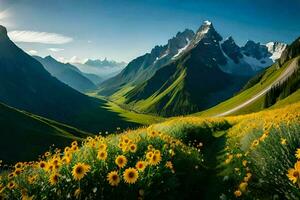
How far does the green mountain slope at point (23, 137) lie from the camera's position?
3120 inches

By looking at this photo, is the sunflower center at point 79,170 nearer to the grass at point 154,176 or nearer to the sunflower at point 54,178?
the grass at point 154,176

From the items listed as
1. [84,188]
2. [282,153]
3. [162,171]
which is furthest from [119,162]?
[282,153]

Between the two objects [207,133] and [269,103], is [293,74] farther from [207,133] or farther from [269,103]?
[207,133]

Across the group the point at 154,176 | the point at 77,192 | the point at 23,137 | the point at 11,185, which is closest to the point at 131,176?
the point at 77,192

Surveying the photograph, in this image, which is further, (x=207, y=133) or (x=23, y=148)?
(x=23, y=148)

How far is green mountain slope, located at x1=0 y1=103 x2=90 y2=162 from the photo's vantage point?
79250 millimetres

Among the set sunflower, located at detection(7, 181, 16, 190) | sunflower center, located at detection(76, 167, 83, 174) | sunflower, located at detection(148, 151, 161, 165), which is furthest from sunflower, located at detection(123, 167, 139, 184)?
sunflower, located at detection(7, 181, 16, 190)

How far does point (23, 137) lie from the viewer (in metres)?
89.2

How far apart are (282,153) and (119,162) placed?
446 centimetres

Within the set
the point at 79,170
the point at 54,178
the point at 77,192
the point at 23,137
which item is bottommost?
the point at 23,137

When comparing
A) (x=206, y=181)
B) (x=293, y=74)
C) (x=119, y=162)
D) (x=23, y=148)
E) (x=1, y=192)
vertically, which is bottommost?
(x=23, y=148)

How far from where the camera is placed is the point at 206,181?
15.1 metres

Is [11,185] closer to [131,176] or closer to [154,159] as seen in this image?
[131,176]

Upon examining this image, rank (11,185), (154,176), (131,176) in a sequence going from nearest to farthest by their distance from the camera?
(131,176) → (11,185) → (154,176)
